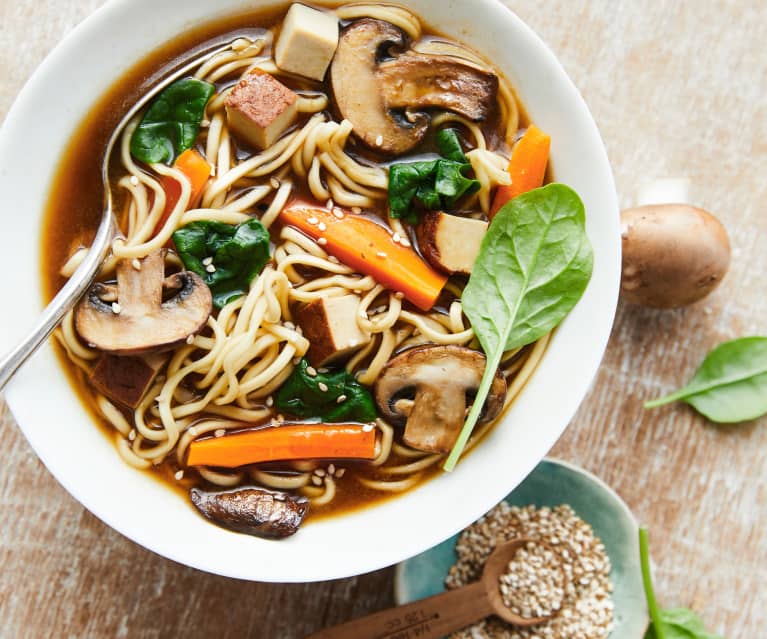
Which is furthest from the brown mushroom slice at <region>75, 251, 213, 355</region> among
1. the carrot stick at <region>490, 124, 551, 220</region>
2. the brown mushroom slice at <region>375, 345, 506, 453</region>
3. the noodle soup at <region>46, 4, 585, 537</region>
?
the carrot stick at <region>490, 124, 551, 220</region>

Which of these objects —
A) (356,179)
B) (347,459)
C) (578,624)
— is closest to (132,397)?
(347,459)

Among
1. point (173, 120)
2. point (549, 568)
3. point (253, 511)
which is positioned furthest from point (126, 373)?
point (549, 568)

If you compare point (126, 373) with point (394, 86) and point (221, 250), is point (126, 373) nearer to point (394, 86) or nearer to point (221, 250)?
point (221, 250)

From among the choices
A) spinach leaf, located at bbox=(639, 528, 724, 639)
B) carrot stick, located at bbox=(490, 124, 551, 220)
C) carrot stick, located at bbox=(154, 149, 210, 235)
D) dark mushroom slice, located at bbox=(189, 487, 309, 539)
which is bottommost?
spinach leaf, located at bbox=(639, 528, 724, 639)

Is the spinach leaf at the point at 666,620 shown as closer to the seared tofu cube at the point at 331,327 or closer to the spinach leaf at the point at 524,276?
the spinach leaf at the point at 524,276

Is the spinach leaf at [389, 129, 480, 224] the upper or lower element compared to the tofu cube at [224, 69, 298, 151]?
lower

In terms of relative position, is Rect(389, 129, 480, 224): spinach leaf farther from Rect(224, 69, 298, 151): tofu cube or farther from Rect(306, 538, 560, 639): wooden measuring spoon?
Rect(306, 538, 560, 639): wooden measuring spoon

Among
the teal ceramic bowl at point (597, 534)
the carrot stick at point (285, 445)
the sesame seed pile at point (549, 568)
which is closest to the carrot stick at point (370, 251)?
the carrot stick at point (285, 445)
